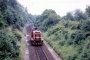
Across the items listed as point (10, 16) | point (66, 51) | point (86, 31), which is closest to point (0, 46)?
point (66, 51)

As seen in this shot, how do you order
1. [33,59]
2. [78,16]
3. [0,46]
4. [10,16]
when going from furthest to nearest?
[78,16] < [10,16] < [33,59] < [0,46]

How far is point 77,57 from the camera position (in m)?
26.4

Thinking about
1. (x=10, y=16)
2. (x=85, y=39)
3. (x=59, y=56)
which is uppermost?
(x=10, y=16)

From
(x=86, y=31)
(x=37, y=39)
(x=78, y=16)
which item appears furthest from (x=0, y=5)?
(x=78, y=16)

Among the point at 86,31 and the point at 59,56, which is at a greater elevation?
the point at 86,31

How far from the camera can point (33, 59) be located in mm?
28938

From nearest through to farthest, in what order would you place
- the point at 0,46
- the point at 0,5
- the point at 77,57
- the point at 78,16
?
the point at 0,46
the point at 77,57
the point at 0,5
the point at 78,16

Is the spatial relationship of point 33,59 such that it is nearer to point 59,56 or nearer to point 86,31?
point 59,56

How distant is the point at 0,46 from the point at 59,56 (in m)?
12.5

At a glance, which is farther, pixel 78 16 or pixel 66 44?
pixel 78 16

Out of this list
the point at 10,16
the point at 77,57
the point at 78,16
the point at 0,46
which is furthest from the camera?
the point at 78,16

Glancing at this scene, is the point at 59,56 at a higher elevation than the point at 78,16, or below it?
Result: below

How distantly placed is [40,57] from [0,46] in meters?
9.86

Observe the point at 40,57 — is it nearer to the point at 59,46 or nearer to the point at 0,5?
the point at 59,46
